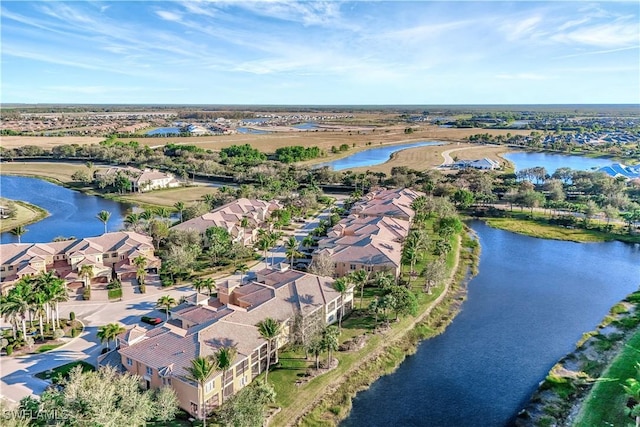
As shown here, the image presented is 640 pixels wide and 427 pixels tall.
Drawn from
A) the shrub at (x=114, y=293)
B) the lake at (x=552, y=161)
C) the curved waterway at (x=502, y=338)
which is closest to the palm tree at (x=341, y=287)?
the curved waterway at (x=502, y=338)

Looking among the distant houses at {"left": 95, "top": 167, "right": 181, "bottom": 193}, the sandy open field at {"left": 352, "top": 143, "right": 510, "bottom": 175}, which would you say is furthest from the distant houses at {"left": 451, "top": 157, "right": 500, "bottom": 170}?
the distant houses at {"left": 95, "top": 167, "right": 181, "bottom": 193}

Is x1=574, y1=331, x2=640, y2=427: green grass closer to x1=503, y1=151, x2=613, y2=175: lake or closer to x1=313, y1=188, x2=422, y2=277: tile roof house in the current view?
x1=313, y1=188, x2=422, y2=277: tile roof house

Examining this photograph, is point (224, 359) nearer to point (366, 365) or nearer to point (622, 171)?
point (366, 365)

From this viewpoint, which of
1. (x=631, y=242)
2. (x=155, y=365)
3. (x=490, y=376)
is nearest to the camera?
(x=155, y=365)

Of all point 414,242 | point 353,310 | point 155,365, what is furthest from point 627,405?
point 155,365

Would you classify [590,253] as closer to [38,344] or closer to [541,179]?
[541,179]

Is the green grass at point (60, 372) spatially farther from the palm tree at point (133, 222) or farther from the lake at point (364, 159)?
the lake at point (364, 159)

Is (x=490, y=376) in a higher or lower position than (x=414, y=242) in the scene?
lower
